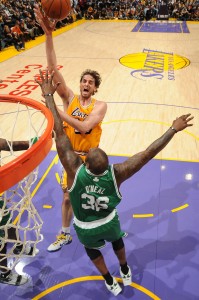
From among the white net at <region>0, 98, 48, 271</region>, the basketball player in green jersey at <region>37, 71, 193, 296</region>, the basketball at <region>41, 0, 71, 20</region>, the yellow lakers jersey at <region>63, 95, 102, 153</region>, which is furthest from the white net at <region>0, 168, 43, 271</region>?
the basketball at <region>41, 0, 71, 20</region>

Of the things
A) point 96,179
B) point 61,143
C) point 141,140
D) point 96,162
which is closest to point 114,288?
point 96,179

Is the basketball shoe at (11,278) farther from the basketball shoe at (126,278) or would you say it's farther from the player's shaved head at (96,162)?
the player's shaved head at (96,162)

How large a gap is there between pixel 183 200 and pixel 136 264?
1296 millimetres

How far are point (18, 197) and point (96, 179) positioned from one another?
2061 mm

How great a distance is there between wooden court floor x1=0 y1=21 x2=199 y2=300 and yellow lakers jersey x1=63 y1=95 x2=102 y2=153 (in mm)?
1213

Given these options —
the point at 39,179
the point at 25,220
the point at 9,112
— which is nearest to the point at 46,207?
the point at 25,220

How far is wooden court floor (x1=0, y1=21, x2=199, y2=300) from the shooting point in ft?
10.2

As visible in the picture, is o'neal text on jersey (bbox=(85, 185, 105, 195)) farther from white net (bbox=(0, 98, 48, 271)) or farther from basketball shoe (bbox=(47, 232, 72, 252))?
basketball shoe (bbox=(47, 232, 72, 252))

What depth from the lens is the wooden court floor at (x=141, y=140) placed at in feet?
10.2

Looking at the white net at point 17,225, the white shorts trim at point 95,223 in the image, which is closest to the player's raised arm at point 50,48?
the white net at point 17,225

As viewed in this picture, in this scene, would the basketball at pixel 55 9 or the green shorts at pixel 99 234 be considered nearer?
the green shorts at pixel 99 234

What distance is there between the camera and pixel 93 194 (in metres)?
2.36

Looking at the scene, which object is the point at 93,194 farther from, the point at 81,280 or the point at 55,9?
the point at 55,9

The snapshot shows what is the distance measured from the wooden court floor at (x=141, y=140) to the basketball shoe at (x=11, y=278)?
75mm
